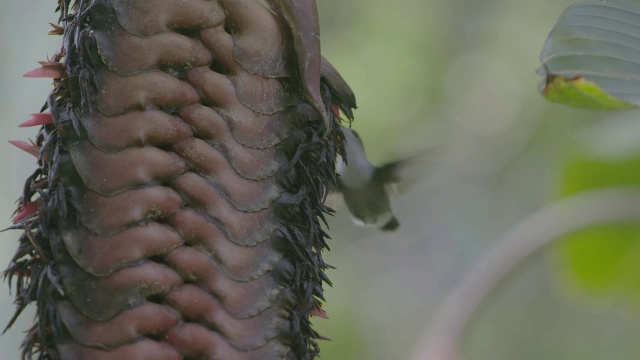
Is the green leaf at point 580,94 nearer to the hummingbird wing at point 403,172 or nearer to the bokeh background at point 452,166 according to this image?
the hummingbird wing at point 403,172

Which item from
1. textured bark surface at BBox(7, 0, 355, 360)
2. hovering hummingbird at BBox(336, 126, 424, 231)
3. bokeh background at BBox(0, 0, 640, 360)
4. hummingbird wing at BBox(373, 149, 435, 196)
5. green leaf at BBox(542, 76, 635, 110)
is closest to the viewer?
textured bark surface at BBox(7, 0, 355, 360)

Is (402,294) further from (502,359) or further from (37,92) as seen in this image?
(37,92)

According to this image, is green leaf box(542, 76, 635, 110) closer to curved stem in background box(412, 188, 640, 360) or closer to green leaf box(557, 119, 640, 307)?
curved stem in background box(412, 188, 640, 360)

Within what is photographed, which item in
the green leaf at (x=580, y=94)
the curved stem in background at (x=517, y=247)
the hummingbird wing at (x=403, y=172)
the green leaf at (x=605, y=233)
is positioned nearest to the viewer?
the green leaf at (x=580, y=94)

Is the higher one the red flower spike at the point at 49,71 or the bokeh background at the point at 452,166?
the red flower spike at the point at 49,71

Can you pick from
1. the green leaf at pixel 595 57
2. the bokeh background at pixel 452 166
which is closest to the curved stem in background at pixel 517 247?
the green leaf at pixel 595 57

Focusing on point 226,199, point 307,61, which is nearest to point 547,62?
point 307,61

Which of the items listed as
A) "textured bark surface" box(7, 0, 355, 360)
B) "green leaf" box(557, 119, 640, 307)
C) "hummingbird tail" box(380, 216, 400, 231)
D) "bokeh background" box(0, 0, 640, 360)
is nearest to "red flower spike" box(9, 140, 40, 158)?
"textured bark surface" box(7, 0, 355, 360)
